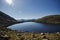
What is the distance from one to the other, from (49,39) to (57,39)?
0.38 meters

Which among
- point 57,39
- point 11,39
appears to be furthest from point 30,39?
point 57,39

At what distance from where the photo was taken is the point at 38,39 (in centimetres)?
536

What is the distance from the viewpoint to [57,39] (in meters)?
5.39

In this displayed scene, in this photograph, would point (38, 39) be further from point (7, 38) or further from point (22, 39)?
point (7, 38)

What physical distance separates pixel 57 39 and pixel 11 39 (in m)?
2.24

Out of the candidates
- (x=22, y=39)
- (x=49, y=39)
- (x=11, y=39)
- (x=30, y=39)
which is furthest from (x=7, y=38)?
(x=49, y=39)

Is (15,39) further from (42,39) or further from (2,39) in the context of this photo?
(42,39)

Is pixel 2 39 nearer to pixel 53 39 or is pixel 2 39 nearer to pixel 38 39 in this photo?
pixel 38 39

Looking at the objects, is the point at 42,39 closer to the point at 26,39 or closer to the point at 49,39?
the point at 49,39

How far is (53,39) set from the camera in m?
5.45

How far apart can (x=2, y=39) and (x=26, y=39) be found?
3.71 ft

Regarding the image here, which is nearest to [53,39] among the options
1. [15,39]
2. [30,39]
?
[30,39]

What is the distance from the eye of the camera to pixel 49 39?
5.50 meters

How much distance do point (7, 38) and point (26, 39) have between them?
959 millimetres
